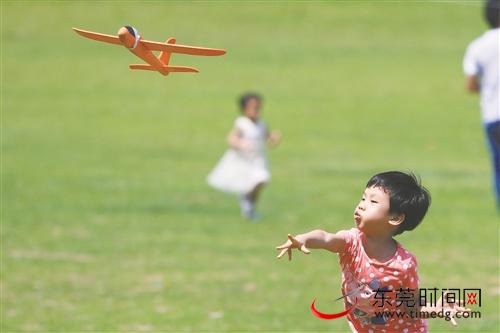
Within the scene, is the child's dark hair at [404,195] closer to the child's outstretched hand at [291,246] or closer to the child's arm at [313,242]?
the child's arm at [313,242]

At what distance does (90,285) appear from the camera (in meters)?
10.4

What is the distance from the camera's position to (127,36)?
4.23m

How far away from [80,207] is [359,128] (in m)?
12.6

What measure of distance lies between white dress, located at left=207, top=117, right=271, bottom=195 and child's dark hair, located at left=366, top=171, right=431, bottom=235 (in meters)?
10.6

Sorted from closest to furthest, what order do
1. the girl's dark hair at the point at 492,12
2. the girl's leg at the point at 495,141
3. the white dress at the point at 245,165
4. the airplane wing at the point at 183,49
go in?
the airplane wing at the point at 183,49, the girl's dark hair at the point at 492,12, the girl's leg at the point at 495,141, the white dress at the point at 245,165

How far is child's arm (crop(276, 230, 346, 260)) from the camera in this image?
4.49m

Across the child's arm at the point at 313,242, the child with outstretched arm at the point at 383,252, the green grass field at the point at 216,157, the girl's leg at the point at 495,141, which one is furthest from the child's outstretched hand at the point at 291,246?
the girl's leg at the point at 495,141

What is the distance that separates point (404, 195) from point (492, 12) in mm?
6090

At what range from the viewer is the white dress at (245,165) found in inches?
619

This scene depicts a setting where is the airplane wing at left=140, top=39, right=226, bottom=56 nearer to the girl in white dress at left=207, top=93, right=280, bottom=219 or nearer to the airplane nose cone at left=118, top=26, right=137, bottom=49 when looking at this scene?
the airplane nose cone at left=118, top=26, right=137, bottom=49

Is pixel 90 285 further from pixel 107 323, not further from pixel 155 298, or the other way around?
pixel 107 323

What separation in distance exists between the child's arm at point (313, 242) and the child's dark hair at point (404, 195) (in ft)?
0.89

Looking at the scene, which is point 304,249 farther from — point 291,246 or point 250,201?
point 250,201

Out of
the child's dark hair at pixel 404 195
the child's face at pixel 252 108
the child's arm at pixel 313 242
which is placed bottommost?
the child's arm at pixel 313 242
